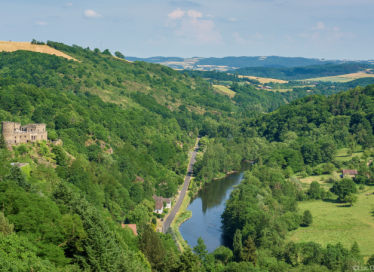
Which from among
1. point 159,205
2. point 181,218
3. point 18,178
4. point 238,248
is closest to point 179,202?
point 159,205

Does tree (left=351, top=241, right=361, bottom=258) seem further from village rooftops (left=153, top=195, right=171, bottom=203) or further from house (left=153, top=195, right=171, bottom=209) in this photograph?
village rooftops (left=153, top=195, right=171, bottom=203)

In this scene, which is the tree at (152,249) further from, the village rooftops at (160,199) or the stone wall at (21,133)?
the village rooftops at (160,199)

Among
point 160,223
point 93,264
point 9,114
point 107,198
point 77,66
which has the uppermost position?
point 77,66

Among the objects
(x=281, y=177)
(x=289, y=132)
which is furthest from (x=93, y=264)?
(x=289, y=132)

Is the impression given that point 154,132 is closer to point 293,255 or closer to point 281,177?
point 281,177

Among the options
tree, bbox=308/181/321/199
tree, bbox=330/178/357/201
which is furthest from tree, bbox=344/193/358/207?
tree, bbox=308/181/321/199

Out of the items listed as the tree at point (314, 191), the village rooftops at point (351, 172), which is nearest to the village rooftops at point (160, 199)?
the tree at point (314, 191)

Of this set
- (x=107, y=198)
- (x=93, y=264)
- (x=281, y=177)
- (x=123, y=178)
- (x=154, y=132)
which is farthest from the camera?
(x=154, y=132)
